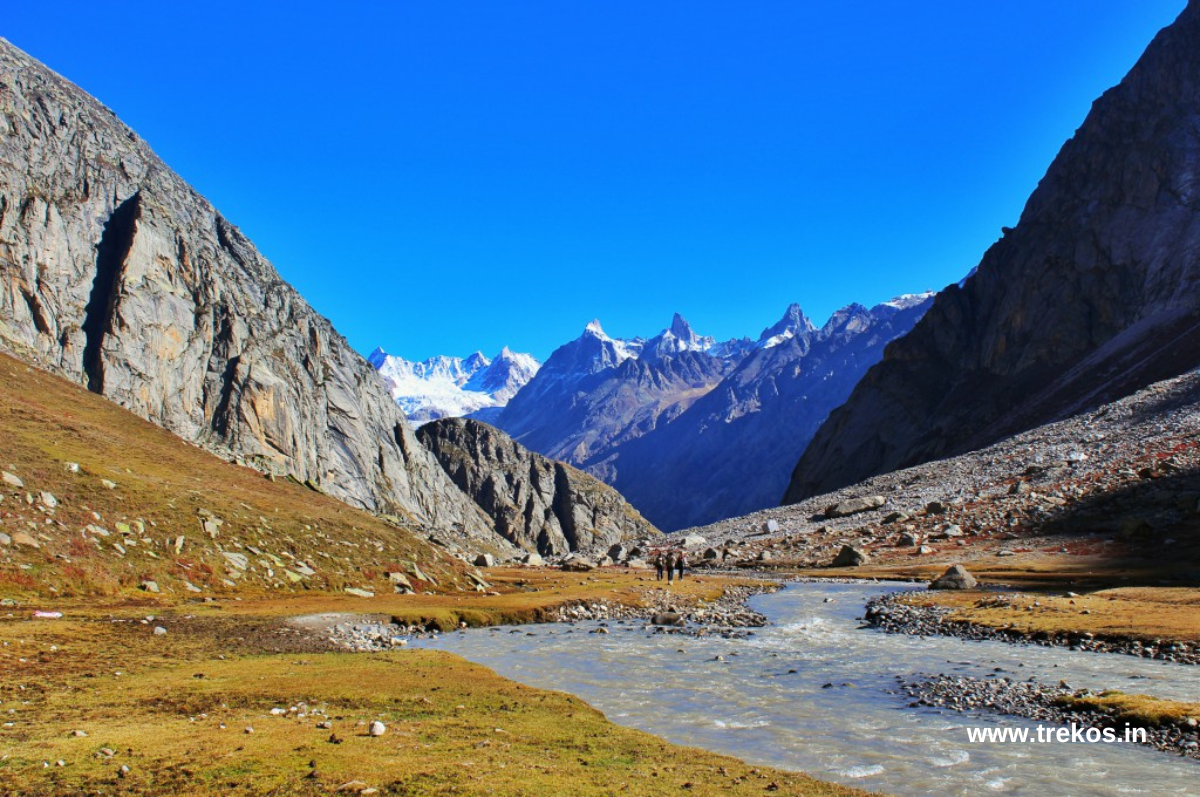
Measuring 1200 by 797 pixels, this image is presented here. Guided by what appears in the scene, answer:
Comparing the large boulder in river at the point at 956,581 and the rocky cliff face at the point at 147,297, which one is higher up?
the rocky cliff face at the point at 147,297

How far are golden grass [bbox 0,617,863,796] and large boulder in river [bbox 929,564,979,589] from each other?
40.6m

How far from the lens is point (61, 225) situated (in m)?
120

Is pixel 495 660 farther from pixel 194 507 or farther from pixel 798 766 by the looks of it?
pixel 194 507

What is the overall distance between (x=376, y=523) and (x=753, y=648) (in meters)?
36.6

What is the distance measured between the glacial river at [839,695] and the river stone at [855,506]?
70.2 metres

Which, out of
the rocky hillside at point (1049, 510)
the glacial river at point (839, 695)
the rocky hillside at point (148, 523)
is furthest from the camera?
the rocky hillside at point (1049, 510)

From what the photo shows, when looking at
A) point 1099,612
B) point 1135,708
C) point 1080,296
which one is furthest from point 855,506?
point 1080,296

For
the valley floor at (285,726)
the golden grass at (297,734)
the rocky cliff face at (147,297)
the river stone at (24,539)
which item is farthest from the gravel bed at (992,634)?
the rocky cliff face at (147,297)

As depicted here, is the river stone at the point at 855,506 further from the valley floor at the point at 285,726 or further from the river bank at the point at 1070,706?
the valley floor at the point at 285,726

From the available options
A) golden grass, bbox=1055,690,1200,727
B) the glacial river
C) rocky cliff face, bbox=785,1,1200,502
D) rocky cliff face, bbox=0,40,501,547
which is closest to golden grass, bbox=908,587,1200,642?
the glacial river

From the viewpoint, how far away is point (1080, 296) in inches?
6511

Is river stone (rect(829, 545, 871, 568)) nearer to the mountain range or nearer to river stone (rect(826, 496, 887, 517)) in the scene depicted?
river stone (rect(826, 496, 887, 517))

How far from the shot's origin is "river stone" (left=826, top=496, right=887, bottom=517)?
10319cm

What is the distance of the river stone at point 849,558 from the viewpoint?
7638 centimetres
